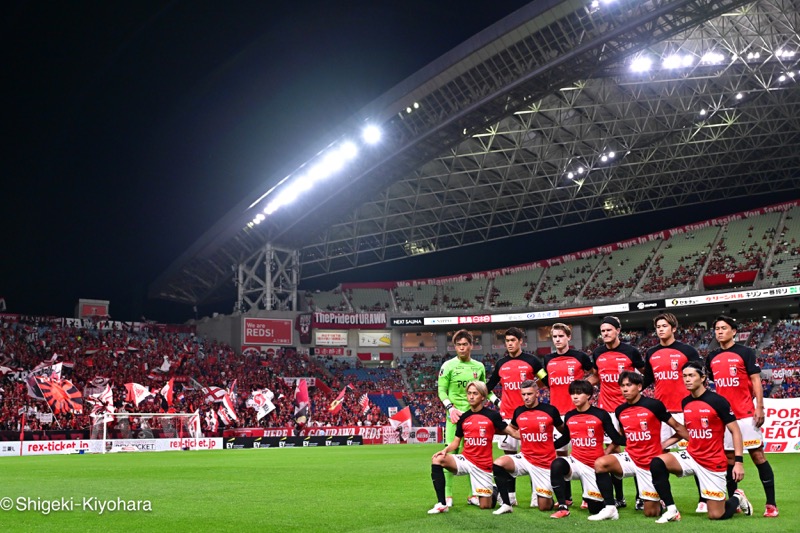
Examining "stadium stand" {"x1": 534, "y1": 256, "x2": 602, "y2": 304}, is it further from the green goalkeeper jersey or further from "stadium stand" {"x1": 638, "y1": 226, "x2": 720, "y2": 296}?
the green goalkeeper jersey

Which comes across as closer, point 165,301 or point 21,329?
point 21,329

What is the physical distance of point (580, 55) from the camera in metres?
34.9

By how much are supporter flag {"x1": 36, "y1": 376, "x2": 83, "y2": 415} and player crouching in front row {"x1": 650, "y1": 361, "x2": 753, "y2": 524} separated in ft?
102

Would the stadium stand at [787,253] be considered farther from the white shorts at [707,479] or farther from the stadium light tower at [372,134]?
the white shorts at [707,479]

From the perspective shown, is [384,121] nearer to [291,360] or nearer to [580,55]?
[580,55]

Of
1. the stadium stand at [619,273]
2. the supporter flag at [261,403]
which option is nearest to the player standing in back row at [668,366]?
the supporter flag at [261,403]

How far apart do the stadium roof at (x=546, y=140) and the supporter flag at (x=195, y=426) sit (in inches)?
661

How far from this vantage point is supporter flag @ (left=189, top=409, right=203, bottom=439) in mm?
37688

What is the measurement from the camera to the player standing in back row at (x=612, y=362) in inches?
389

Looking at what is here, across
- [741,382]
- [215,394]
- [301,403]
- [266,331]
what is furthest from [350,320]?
[741,382]

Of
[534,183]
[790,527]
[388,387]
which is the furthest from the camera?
[388,387]

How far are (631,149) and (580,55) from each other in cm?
1570

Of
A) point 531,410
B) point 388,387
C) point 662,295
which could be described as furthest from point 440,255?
point 531,410

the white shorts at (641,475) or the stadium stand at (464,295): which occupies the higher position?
the stadium stand at (464,295)
